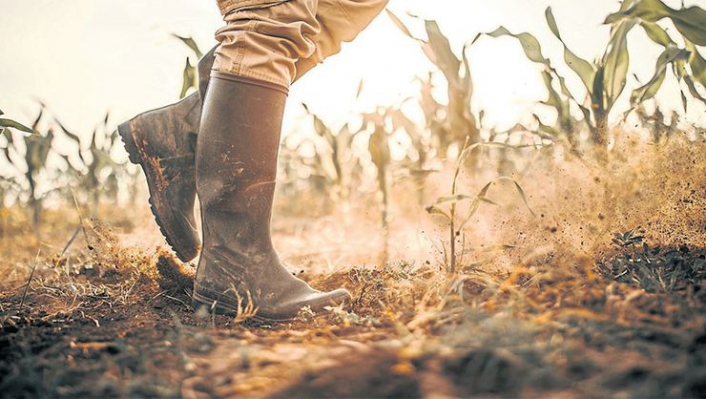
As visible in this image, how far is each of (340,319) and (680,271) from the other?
0.82 m

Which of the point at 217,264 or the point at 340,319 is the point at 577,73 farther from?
the point at 217,264

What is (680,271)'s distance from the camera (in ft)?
4.48

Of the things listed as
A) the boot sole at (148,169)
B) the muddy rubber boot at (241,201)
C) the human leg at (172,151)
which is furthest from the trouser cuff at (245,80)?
the boot sole at (148,169)

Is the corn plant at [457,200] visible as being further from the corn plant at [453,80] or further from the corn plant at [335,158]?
the corn plant at [335,158]

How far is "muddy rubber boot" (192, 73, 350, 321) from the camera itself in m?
1.43

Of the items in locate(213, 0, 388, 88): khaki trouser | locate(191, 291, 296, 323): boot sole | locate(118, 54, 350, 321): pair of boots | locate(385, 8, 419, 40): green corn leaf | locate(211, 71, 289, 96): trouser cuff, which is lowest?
locate(191, 291, 296, 323): boot sole

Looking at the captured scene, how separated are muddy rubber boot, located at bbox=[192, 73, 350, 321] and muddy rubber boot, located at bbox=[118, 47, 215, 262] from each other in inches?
7.7

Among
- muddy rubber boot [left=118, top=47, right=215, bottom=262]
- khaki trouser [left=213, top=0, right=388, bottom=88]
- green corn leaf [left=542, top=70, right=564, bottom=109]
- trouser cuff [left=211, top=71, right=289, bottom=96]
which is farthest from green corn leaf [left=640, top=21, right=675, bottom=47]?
muddy rubber boot [left=118, top=47, right=215, bottom=262]

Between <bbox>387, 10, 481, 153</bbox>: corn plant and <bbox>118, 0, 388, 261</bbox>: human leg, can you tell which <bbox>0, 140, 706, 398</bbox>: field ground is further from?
<bbox>387, 10, 481, 153</bbox>: corn plant

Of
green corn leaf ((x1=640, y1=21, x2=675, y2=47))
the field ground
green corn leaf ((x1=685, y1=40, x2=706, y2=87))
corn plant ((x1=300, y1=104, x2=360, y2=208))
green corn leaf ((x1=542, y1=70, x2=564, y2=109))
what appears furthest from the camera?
corn plant ((x1=300, y1=104, x2=360, y2=208))

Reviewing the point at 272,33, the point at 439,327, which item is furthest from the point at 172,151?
the point at 439,327

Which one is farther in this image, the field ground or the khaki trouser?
the khaki trouser

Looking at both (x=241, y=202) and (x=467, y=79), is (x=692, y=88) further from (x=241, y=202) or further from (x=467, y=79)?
(x=241, y=202)

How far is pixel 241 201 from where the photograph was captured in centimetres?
146
